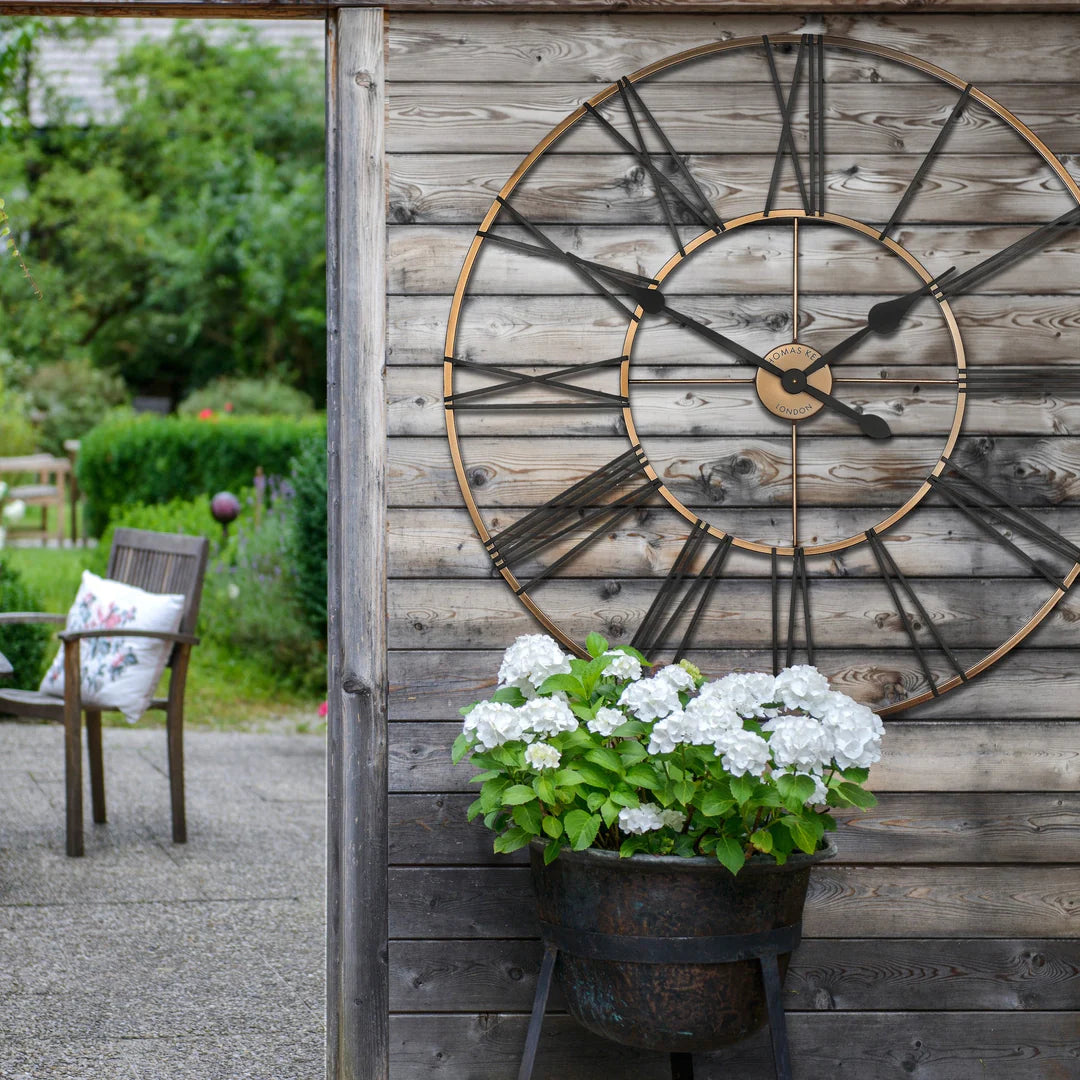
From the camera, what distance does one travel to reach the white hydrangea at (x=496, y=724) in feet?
6.31

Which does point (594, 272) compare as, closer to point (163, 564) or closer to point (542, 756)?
point (542, 756)

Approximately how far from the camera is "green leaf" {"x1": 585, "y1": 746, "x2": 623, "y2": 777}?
1.92 metres

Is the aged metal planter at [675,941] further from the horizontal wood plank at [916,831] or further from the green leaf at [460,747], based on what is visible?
the horizontal wood plank at [916,831]

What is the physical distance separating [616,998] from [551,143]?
4.87 feet

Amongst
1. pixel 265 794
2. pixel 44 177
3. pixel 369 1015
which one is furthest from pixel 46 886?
pixel 44 177

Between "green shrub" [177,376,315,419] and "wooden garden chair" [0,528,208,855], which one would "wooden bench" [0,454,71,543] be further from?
"wooden garden chair" [0,528,208,855]

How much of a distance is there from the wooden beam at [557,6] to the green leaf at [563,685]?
1235 mm

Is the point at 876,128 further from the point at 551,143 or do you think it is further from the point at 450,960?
the point at 450,960

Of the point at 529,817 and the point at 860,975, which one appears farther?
the point at 860,975

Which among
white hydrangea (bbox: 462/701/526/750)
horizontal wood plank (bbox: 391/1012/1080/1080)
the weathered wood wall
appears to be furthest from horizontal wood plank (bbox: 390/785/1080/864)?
white hydrangea (bbox: 462/701/526/750)

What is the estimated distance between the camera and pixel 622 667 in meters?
2.03

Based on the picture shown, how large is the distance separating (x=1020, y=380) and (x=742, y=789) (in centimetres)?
104

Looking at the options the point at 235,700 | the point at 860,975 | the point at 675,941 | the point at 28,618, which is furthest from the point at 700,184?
the point at 235,700

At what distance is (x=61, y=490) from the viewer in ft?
36.2
